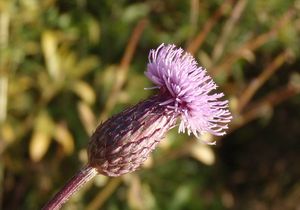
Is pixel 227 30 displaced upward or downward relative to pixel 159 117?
upward

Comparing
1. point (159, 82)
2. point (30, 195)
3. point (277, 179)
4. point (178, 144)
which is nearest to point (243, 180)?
point (277, 179)

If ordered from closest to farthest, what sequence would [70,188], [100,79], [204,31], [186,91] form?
[70,188] < [186,91] < [204,31] < [100,79]

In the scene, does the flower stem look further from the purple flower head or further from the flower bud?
the purple flower head

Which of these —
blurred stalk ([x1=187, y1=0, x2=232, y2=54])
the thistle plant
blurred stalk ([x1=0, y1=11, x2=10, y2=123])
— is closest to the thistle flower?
the thistle plant

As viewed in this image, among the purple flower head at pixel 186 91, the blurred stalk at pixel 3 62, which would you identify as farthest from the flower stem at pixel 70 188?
the blurred stalk at pixel 3 62

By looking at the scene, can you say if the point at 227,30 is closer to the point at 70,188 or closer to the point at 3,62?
the point at 3,62

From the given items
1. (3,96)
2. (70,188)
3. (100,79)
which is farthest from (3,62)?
(70,188)
